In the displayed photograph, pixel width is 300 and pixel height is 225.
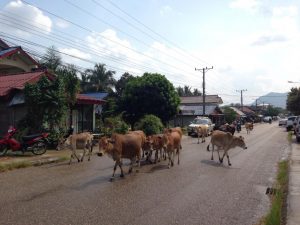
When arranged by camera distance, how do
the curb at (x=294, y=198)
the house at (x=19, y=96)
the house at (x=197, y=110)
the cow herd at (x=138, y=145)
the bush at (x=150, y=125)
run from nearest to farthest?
the curb at (x=294, y=198), the cow herd at (x=138, y=145), the house at (x=19, y=96), the bush at (x=150, y=125), the house at (x=197, y=110)

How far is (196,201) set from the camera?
9664mm

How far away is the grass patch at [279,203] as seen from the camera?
7.88 meters

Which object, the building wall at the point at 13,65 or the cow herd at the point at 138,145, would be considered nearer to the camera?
the cow herd at the point at 138,145

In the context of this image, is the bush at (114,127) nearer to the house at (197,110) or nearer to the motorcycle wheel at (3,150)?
the motorcycle wheel at (3,150)

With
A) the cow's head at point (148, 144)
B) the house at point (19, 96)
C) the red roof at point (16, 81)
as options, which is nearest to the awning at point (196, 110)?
the house at point (19, 96)

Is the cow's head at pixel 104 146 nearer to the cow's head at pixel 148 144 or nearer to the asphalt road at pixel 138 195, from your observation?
the asphalt road at pixel 138 195

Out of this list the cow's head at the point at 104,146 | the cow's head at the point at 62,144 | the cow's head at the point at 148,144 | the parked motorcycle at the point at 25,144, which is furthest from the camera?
the cow's head at the point at 62,144

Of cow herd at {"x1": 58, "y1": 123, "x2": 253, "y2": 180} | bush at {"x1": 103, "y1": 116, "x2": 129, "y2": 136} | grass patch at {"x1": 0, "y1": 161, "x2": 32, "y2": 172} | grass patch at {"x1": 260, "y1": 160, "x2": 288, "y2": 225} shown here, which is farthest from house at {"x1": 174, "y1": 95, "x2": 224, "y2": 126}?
grass patch at {"x1": 260, "y1": 160, "x2": 288, "y2": 225}

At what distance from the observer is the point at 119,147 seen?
42.5 ft

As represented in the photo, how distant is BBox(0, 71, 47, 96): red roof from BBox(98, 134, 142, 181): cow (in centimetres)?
1022

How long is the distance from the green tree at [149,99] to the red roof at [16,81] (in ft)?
36.8

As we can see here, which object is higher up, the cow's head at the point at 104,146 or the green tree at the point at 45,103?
the green tree at the point at 45,103

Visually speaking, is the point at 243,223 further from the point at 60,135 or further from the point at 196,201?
the point at 60,135

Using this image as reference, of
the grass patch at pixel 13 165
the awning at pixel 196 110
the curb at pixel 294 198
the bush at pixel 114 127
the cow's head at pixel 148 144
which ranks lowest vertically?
the curb at pixel 294 198
